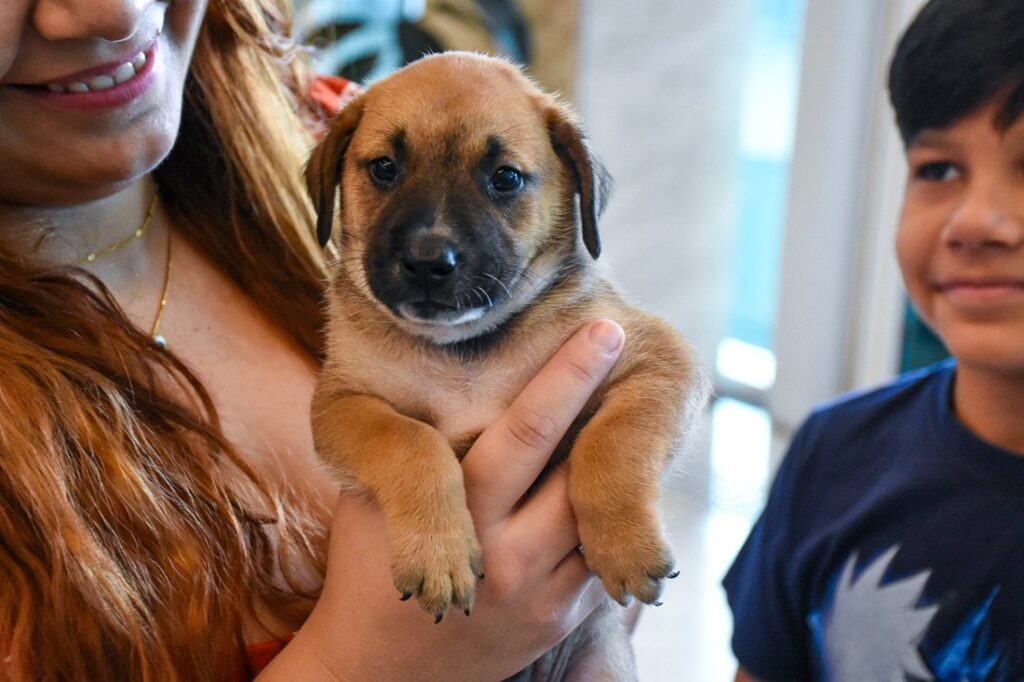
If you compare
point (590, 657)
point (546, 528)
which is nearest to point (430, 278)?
point (546, 528)

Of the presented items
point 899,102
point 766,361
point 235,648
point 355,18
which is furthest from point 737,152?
point 235,648

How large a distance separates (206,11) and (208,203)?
318 millimetres

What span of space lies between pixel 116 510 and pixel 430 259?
0.51 m

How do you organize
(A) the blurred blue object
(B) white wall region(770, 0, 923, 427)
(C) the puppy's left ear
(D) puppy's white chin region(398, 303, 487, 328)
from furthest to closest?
(A) the blurred blue object → (B) white wall region(770, 0, 923, 427) → (C) the puppy's left ear → (D) puppy's white chin region(398, 303, 487, 328)

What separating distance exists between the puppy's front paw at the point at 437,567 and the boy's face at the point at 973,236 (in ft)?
2.43

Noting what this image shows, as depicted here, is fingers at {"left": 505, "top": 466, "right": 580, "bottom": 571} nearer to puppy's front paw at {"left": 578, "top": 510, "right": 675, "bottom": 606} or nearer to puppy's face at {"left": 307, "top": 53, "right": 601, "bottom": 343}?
puppy's front paw at {"left": 578, "top": 510, "right": 675, "bottom": 606}

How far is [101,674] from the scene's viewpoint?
1.19 metres

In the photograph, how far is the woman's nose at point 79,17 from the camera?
4.09ft

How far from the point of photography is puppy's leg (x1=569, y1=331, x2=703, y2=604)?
1.26 metres

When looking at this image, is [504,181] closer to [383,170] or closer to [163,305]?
[383,170]

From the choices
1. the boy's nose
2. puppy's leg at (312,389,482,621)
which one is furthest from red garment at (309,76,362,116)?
the boy's nose

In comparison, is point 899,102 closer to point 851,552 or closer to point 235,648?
point 851,552

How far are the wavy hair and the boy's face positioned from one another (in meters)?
0.97

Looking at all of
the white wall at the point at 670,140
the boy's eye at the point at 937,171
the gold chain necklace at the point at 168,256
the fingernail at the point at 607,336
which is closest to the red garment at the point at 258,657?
the gold chain necklace at the point at 168,256
